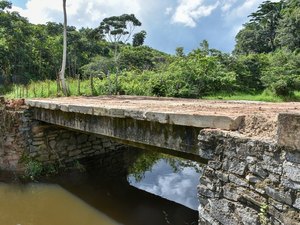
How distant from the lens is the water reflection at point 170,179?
6258 millimetres

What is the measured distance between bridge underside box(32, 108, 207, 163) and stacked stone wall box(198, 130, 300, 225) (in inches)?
22.5

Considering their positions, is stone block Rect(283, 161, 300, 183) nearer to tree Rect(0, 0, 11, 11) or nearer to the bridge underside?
the bridge underside

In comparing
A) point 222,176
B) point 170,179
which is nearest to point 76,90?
point 170,179

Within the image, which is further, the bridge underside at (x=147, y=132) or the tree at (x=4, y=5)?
the tree at (x=4, y=5)

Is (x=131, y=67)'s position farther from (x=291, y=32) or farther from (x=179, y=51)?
(x=291, y=32)

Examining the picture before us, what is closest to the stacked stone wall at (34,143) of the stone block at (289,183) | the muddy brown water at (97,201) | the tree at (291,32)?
the muddy brown water at (97,201)

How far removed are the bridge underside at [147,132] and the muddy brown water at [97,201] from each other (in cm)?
132

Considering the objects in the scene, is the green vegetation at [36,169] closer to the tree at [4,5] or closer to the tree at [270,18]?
the tree at [4,5]

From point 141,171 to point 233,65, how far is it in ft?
37.4

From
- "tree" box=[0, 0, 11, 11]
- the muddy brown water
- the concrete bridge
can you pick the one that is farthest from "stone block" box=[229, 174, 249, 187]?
"tree" box=[0, 0, 11, 11]

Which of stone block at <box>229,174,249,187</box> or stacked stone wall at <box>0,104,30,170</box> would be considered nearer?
stone block at <box>229,174,249,187</box>

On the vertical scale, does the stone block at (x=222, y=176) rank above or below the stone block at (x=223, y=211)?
above

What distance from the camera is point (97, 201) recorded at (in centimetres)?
588

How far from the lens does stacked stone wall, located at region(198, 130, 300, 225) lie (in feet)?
7.81
